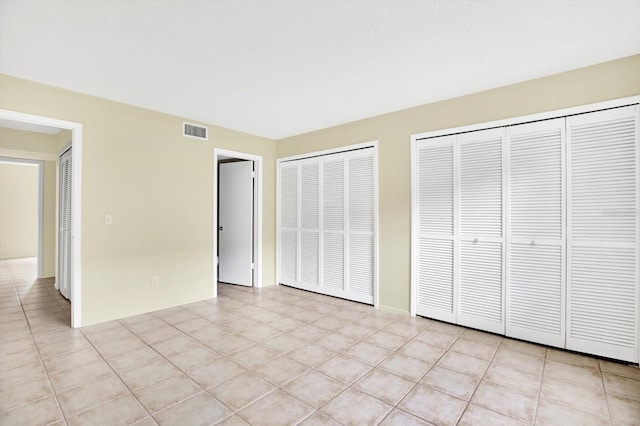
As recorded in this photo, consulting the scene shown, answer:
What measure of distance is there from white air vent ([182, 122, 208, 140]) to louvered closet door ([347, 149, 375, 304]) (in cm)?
205

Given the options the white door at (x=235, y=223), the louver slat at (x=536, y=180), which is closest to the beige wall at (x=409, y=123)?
the louver slat at (x=536, y=180)

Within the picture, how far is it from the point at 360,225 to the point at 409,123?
1432 mm

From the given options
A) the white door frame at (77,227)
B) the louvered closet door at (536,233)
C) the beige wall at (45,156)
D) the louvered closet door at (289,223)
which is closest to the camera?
the louvered closet door at (536,233)

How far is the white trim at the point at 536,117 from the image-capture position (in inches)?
98.4

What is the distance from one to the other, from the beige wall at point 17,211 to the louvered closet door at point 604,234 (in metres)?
11.4

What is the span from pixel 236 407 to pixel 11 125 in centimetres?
530

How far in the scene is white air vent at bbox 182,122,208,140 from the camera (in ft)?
13.4

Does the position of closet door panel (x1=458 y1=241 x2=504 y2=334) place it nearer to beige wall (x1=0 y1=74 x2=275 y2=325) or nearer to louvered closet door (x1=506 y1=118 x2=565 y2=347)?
louvered closet door (x1=506 y1=118 x2=565 y2=347)

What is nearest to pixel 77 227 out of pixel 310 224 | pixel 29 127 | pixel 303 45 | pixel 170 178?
pixel 170 178

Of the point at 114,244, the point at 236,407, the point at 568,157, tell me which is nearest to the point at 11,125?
the point at 114,244

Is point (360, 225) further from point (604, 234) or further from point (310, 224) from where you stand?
point (604, 234)

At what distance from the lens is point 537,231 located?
2857 millimetres

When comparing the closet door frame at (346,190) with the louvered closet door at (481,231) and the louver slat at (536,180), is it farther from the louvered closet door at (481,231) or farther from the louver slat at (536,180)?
the louver slat at (536,180)

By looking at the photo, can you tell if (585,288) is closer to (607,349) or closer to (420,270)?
(607,349)
